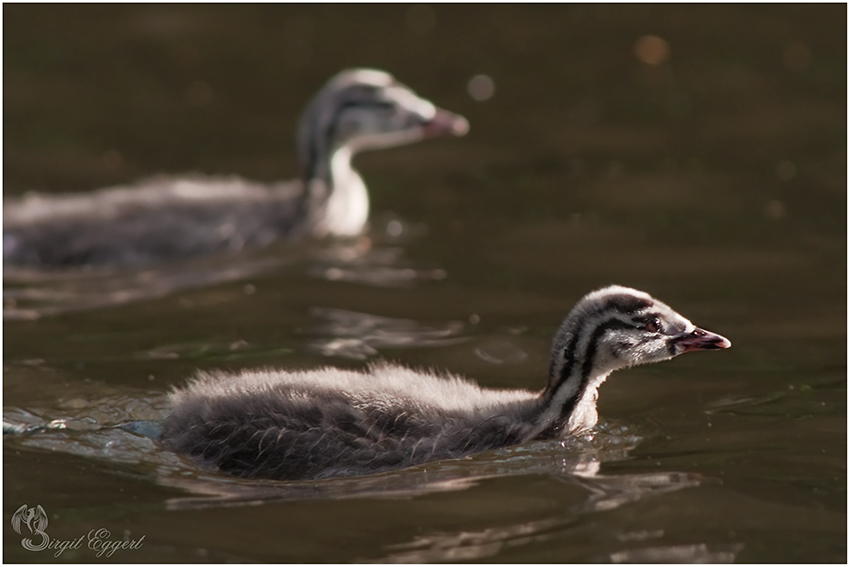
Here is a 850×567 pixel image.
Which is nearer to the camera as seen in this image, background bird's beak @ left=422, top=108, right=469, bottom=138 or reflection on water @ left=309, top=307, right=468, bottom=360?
reflection on water @ left=309, top=307, right=468, bottom=360

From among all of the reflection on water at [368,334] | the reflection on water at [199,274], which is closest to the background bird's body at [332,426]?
the reflection on water at [368,334]

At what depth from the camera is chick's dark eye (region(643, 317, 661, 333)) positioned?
6.66 m

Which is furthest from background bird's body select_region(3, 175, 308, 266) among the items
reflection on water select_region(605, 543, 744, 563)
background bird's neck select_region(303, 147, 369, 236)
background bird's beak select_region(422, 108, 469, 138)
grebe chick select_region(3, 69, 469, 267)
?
reflection on water select_region(605, 543, 744, 563)

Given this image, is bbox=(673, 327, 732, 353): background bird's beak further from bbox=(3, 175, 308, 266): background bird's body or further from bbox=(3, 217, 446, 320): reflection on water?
bbox=(3, 175, 308, 266): background bird's body

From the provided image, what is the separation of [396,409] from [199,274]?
142 inches

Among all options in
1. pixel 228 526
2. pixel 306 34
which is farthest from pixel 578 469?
pixel 306 34

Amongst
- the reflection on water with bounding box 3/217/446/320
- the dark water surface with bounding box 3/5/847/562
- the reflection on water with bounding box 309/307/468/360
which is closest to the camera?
the dark water surface with bounding box 3/5/847/562

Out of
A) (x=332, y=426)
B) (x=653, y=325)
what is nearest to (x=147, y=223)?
(x=332, y=426)

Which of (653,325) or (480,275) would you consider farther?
(480,275)

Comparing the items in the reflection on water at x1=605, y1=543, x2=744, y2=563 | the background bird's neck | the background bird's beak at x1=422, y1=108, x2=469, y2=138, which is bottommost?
the reflection on water at x1=605, y1=543, x2=744, y2=563

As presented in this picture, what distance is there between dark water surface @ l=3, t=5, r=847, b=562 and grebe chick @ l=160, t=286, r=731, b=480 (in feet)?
0.45

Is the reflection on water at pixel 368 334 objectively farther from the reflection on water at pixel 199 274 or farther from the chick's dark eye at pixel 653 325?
the chick's dark eye at pixel 653 325

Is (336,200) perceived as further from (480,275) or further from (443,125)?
(480,275)

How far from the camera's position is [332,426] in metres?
6.35
